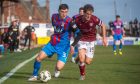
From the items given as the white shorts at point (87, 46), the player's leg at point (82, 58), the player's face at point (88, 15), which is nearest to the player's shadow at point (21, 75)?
the player's leg at point (82, 58)

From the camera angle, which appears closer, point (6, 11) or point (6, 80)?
point (6, 80)

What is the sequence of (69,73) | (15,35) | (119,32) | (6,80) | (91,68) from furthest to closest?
(15,35), (119,32), (91,68), (69,73), (6,80)

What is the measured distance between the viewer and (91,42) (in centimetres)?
1353

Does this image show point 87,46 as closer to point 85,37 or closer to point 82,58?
point 85,37

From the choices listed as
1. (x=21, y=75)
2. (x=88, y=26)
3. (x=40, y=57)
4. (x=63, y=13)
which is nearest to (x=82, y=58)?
(x=88, y=26)

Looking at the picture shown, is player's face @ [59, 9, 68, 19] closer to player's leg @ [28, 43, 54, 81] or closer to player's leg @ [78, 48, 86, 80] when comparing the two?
player's leg @ [28, 43, 54, 81]

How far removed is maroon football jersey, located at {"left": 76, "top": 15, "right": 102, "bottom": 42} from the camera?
13344 mm

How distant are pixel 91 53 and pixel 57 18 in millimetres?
1424

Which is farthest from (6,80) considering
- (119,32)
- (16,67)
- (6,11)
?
(6,11)

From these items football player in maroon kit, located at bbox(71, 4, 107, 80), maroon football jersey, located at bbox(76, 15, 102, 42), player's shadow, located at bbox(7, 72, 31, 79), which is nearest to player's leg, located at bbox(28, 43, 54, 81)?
player's shadow, located at bbox(7, 72, 31, 79)

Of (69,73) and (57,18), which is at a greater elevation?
(57,18)

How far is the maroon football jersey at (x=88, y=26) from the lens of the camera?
43.8 ft

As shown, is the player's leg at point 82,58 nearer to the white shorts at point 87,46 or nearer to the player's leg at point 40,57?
the white shorts at point 87,46

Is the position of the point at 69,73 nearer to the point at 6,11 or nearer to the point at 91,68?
the point at 91,68
